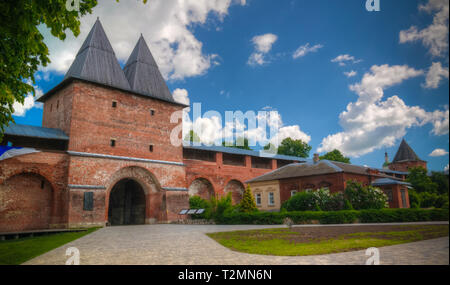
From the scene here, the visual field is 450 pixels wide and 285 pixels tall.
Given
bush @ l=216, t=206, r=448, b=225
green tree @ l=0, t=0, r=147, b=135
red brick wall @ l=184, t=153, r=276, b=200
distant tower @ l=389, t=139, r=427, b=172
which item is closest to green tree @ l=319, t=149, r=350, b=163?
distant tower @ l=389, t=139, r=427, b=172

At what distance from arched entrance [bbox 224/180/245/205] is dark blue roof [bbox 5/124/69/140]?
1906 centimetres

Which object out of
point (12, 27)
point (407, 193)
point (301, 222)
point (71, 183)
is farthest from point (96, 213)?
point (407, 193)

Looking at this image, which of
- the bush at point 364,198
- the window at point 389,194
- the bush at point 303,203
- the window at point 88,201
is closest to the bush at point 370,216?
the bush at point 303,203

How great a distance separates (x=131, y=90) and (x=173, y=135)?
5395mm

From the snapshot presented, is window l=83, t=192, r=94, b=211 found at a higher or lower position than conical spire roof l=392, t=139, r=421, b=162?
lower

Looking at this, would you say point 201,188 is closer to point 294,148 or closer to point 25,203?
point 25,203

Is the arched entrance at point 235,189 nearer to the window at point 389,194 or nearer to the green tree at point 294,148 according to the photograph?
the window at point 389,194

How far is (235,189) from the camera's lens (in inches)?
1404

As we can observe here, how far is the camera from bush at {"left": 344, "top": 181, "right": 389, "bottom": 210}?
20.6 meters

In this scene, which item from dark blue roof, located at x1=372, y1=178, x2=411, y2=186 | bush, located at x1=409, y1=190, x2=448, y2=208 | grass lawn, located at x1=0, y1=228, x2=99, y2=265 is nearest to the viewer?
grass lawn, located at x1=0, y1=228, x2=99, y2=265

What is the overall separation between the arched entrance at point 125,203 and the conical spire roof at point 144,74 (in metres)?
8.23

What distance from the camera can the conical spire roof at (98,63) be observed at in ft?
76.9

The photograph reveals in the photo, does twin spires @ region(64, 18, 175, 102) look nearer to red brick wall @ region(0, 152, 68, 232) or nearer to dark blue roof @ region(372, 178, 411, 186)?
red brick wall @ region(0, 152, 68, 232)

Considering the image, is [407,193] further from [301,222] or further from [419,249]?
[419,249]
